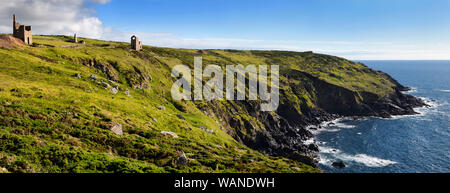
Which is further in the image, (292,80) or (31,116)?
(292,80)

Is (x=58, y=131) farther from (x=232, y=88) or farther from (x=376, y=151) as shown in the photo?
(x=376, y=151)

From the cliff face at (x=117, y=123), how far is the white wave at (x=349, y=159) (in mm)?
4232

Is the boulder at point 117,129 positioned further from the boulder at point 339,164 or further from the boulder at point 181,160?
the boulder at point 339,164

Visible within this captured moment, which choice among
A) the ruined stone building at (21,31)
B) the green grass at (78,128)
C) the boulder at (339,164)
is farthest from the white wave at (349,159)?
the ruined stone building at (21,31)

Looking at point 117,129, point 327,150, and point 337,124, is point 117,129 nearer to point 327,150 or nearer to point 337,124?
point 327,150

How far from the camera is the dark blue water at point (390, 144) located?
7164 centimetres

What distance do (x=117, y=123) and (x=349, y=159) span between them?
7440cm

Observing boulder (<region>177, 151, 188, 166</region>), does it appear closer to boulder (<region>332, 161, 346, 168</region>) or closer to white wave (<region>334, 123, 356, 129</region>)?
boulder (<region>332, 161, 346, 168</region>)

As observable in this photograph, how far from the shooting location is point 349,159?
7712 centimetres

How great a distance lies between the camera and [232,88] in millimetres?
110000

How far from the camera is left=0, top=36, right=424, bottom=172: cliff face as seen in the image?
895 inches

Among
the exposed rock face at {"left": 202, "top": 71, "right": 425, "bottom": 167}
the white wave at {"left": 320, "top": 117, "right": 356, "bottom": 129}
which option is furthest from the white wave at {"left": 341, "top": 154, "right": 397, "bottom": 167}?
the white wave at {"left": 320, "top": 117, "right": 356, "bottom": 129}
